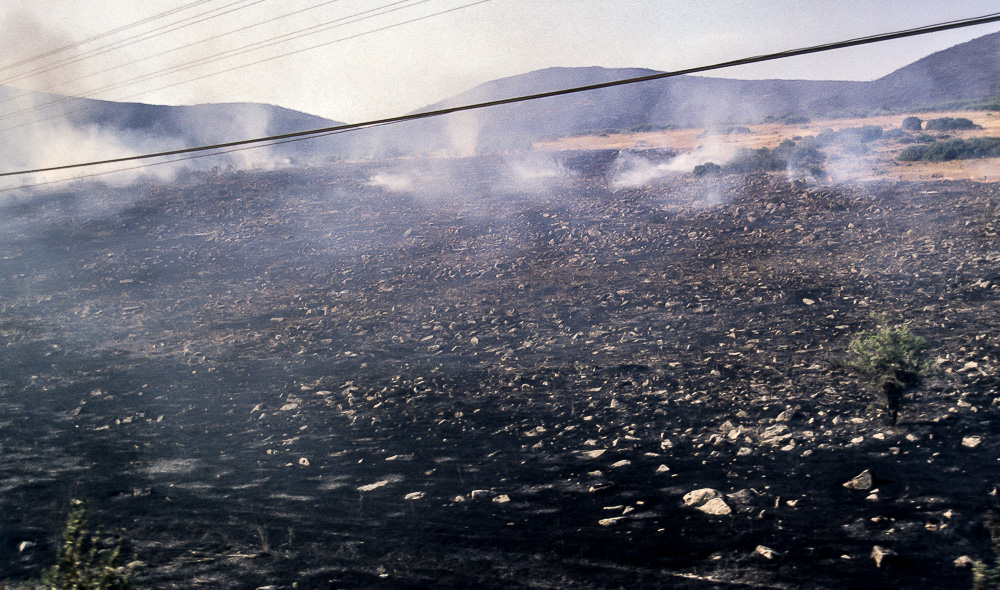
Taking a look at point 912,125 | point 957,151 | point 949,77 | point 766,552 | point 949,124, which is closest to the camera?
point 766,552

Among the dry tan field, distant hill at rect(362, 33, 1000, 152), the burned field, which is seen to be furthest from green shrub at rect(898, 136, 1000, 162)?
distant hill at rect(362, 33, 1000, 152)

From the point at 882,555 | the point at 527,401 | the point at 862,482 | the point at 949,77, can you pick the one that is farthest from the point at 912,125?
the point at 882,555

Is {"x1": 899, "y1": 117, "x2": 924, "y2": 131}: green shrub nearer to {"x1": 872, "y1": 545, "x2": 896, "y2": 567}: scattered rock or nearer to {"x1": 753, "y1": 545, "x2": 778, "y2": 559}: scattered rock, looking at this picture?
{"x1": 872, "y1": 545, "x2": 896, "y2": 567}: scattered rock

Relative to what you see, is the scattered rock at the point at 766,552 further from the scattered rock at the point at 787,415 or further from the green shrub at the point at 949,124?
the green shrub at the point at 949,124

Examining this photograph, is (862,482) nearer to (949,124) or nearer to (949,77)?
(949,124)

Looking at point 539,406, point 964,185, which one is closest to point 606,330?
point 539,406
